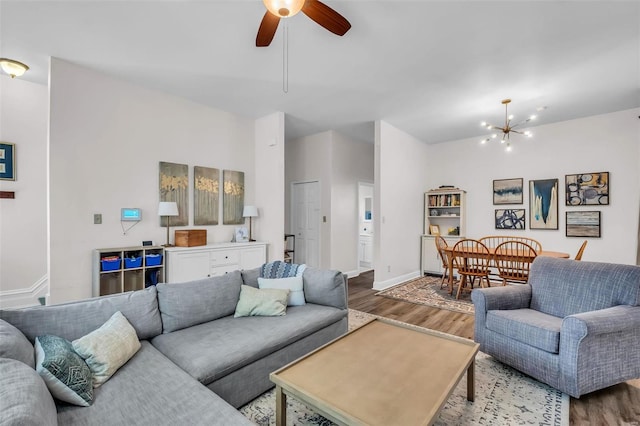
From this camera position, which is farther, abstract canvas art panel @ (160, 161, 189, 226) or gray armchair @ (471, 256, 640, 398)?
abstract canvas art panel @ (160, 161, 189, 226)

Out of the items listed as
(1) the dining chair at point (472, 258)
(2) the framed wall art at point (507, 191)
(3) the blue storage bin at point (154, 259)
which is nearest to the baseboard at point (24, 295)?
(3) the blue storage bin at point (154, 259)

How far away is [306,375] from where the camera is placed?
148 cm

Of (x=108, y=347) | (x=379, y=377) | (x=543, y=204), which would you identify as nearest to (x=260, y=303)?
(x=108, y=347)

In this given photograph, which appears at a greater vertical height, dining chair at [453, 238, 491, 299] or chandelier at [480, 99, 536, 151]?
chandelier at [480, 99, 536, 151]

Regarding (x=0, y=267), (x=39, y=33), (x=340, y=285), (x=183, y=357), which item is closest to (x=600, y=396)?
(x=340, y=285)

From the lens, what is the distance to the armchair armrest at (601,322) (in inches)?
69.2

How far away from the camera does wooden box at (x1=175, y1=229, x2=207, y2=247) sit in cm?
374

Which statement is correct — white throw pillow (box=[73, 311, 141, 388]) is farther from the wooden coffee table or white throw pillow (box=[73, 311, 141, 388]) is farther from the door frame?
the door frame

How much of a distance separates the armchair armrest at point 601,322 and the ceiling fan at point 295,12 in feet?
8.08

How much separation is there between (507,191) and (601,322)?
4292 mm

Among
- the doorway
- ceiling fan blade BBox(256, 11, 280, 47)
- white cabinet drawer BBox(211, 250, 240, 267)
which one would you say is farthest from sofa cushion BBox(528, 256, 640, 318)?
the doorway

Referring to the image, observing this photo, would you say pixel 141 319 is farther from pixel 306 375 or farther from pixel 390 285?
pixel 390 285

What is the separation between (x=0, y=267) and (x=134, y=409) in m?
3.60

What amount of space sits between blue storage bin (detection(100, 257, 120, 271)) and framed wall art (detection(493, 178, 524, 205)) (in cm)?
630
